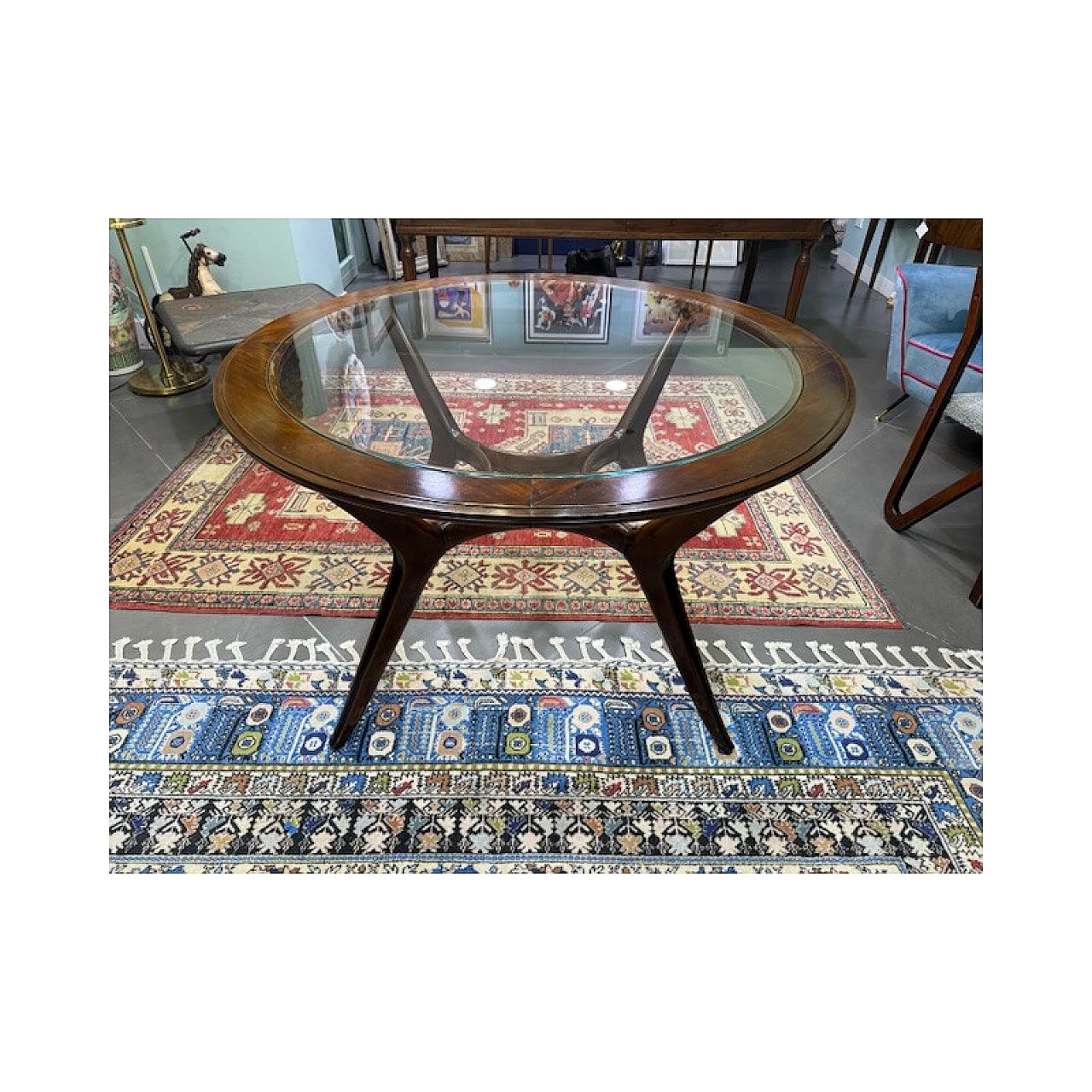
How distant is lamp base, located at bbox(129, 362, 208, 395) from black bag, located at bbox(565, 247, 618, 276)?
6.35 feet

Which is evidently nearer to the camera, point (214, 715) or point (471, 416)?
point (214, 715)

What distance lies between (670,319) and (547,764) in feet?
3.57

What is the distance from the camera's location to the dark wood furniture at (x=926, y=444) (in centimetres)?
163

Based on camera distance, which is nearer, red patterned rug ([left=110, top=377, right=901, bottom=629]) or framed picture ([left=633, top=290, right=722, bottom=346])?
framed picture ([left=633, top=290, right=722, bottom=346])

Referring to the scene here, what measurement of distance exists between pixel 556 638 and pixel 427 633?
0.31 m

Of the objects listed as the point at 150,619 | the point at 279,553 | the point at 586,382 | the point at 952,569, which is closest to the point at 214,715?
the point at 150,619

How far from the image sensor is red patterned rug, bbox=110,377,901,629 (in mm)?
1636

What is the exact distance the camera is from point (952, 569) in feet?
5.84

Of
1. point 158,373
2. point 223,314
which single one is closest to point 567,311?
point 223,314

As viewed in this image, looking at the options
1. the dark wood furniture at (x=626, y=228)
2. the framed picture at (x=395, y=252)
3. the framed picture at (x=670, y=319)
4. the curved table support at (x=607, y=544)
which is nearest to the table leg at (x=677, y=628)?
the curved table support at (x=607, y=544)

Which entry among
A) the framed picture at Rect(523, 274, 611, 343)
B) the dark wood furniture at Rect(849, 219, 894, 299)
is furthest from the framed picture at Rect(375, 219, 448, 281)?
the dark wood furniture at Rect(849, 219, 894, 299)

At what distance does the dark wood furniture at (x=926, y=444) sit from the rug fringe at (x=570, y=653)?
0.34m

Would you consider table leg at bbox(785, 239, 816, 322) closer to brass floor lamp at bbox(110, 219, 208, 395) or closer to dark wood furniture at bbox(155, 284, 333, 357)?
dark wood furniture at bbox(155, 284, 333, 357)

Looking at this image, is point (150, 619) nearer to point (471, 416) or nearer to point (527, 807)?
point (471, 416)
